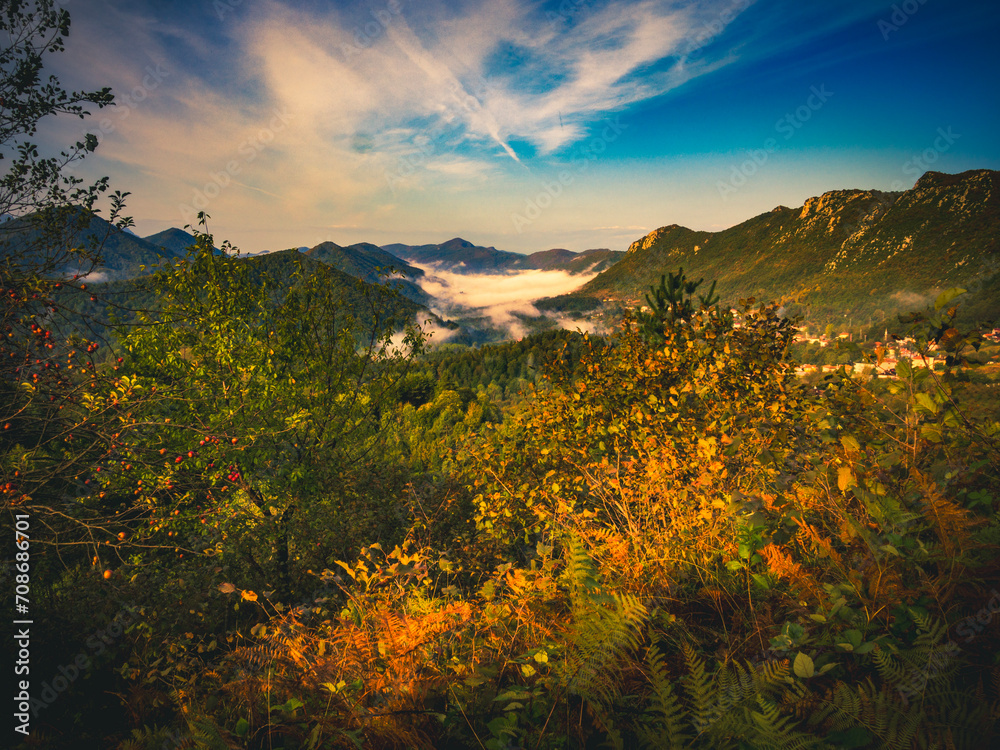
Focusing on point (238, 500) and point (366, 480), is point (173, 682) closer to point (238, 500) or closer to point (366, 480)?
point (366, 480)

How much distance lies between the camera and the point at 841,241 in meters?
190

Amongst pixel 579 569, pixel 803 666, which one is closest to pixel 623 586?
pixel 579 569

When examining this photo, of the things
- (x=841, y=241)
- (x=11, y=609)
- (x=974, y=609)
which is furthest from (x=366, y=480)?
(x=841, y=241)

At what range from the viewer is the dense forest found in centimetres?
185

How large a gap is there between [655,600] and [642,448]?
3.01 m

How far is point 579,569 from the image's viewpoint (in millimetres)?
2656

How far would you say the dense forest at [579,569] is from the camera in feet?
6.07

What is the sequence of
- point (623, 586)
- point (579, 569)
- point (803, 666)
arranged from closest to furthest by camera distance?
1. point (803, 666)
2. point (579, 569)
3. point (623, 586)

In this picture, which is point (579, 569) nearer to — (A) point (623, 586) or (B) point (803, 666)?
(A) point (623, 586)

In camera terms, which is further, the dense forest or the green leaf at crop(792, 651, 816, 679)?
the dense forest

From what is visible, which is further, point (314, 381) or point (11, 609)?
point (314, 381)

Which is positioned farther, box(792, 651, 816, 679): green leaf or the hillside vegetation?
the hillside vegetation

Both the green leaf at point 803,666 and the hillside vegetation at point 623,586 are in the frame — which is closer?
the green leaf at point 803,666

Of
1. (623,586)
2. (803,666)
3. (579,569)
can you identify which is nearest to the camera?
(803,666)
